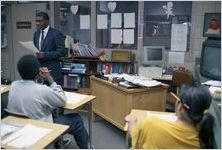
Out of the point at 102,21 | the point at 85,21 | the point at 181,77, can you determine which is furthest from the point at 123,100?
the point at 85,21

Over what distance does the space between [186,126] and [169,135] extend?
0.36 ft

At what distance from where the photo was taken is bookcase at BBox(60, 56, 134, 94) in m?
4.39

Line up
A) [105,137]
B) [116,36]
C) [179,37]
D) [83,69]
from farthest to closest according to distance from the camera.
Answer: [116,36], [83,69], [179,37], [105,137]

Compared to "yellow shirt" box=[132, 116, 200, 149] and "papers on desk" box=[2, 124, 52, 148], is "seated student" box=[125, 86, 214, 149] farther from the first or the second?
"papers on desk" box=[2, 124, 52, 148]

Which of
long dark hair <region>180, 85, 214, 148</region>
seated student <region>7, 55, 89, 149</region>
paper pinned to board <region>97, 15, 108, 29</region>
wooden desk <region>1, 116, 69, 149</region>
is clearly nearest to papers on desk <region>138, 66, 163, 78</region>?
paper pinned to board <region>97, 15, 108, 29</region>

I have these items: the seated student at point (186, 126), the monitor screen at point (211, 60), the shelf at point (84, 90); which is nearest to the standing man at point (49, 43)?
the shelf at point (84, 90)

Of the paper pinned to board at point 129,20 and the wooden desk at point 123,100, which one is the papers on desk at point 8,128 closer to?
the wooden desk at point 123,100

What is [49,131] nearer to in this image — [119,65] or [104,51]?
[119,65]

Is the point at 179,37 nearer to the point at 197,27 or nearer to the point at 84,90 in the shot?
the point at 197,27

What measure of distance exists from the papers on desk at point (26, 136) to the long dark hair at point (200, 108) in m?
0.94

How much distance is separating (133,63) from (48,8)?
186 cm

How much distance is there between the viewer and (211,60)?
8.75 ft

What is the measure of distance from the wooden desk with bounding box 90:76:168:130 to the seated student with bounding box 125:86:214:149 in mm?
1548

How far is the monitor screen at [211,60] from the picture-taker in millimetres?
2518
